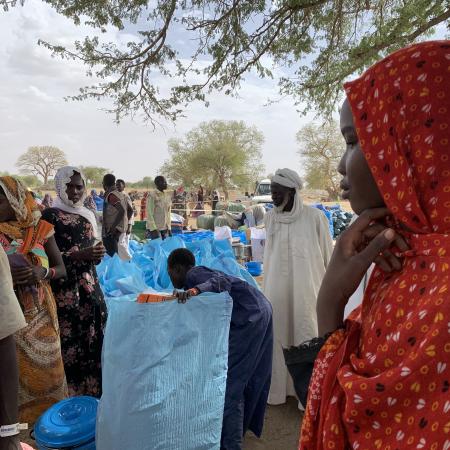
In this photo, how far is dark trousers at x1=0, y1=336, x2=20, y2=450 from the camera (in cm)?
176

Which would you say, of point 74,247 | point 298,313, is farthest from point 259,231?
point 74,247

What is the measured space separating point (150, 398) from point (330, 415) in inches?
56.8

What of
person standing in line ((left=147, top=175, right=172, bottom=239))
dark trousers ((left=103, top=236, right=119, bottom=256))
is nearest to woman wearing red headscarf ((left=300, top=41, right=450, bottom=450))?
dark trousers ((left=103, top=236, right=119, bottom=256))

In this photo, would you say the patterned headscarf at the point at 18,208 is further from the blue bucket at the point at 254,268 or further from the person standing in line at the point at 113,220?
the blue bucket at the point at 254,268

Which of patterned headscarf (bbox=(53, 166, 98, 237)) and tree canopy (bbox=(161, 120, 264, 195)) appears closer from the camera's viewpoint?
patterned headscarf (bbox=(53, 166, 98, 237))

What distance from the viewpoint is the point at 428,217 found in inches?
27.2

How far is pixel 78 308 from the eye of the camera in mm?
3002

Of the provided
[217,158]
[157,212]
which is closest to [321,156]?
[217,158]

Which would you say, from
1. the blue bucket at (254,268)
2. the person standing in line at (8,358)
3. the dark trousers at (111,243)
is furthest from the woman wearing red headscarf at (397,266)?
the blue bucket at (254,268)

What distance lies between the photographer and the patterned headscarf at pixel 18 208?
2346 millimetres

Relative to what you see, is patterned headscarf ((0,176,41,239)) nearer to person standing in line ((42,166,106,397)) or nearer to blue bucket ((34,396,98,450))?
person standing in line ((42,166,106,397))

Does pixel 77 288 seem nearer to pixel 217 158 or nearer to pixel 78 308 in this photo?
pixel 78 308

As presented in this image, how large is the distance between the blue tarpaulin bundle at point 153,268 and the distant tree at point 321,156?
3116cm

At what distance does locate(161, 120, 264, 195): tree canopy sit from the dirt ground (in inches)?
1292
